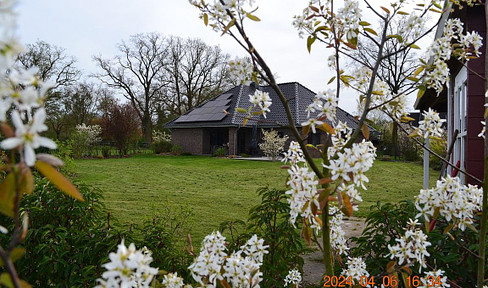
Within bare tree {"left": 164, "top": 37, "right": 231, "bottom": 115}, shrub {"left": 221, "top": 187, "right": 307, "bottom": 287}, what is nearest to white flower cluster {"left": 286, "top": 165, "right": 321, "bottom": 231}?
shrub {"left": 221, "top": 187, "right": 307, "bottom": 287}

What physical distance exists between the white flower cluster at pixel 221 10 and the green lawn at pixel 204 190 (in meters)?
3.33

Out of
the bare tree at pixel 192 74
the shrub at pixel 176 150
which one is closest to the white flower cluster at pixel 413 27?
the shrub at pixel 176 150

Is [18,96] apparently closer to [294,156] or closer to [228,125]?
[294,156]

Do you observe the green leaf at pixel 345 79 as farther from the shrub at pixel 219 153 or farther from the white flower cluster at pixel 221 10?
the shrub at pixel 219 153

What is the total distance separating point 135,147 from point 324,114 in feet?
80.3

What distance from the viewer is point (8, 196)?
55 centimetres

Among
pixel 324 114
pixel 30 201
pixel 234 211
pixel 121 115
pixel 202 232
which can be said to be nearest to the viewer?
pixel 324 114

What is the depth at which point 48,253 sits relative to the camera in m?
2.21

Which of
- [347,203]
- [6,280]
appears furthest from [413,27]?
[6,280]

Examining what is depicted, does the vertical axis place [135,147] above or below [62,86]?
below

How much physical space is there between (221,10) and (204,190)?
8.36m

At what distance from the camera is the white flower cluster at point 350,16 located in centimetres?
135

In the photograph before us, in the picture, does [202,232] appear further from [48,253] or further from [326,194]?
[326,194]

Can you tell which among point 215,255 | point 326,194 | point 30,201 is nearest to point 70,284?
point 30,201
